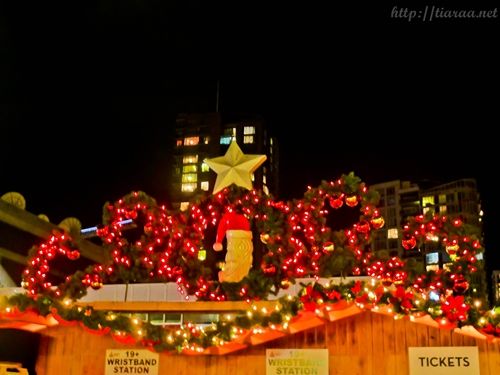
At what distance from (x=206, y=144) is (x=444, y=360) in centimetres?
6559

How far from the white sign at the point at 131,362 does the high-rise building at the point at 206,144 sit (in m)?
60.8

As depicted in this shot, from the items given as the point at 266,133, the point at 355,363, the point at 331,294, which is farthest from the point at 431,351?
the point at 266,133

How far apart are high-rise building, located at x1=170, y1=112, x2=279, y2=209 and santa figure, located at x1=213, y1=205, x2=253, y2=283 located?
59.1 metres

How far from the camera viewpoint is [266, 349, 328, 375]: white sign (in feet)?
18.5

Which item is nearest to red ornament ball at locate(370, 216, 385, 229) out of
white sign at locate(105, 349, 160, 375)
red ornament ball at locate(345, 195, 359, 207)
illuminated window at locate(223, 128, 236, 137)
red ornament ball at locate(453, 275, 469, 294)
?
red ornament ball at locate(345, 195, 359, 207)

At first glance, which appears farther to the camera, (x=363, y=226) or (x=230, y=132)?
(x=230, y=132)

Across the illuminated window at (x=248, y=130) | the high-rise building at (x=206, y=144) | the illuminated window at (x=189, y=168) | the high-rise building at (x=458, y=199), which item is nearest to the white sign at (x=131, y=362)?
the high-rise building at (x=206, y=144)

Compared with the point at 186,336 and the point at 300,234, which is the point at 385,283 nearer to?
the point at 186,336

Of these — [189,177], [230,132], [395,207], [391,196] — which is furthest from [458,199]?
[189,177]

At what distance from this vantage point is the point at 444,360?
213 inches

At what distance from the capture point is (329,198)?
28.1 ft

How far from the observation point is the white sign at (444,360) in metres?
5.31

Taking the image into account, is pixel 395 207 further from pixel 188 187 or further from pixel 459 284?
pixel 459 284

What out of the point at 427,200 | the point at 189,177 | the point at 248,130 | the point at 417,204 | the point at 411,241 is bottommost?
the point at 411,241
